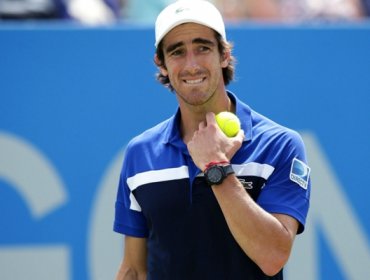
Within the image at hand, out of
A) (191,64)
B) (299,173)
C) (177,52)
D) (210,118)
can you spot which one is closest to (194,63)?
(191,64)

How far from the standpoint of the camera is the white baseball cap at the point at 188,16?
3355 mm

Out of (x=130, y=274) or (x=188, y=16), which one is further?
(x=130, y=274)

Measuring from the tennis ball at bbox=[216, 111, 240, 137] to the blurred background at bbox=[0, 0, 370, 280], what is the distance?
2.16 meters

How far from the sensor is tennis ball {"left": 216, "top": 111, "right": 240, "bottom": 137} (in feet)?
10.7

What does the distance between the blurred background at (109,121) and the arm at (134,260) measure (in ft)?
5.87

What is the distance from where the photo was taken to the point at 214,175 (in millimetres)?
3084

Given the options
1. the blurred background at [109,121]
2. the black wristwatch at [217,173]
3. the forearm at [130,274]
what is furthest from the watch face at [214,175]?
the blurred background at [109,121]

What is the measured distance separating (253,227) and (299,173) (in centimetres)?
34

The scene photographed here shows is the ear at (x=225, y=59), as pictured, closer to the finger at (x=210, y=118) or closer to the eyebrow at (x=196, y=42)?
the eyebrow at (x=196, y=42)

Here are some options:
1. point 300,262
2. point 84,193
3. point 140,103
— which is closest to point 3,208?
point 84,193

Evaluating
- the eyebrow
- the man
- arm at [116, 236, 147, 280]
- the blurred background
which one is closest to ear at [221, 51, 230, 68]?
the man

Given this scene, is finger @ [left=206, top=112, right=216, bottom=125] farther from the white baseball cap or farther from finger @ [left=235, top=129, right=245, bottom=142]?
the white baseball cap

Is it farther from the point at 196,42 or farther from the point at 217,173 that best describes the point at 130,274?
the point at 196,42

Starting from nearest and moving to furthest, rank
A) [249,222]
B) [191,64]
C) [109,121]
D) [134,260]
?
[249,222] < [191,64] < [134,260] < [109,121]
